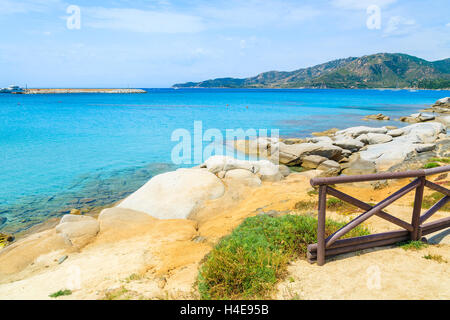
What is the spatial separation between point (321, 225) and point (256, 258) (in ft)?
4.54

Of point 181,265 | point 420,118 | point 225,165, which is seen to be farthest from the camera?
point 420,118

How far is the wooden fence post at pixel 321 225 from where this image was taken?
5375 millimetres

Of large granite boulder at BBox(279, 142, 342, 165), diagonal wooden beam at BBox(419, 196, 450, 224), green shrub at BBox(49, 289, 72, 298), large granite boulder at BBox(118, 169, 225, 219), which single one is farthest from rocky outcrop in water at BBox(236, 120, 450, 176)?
green shrub at BBox(49, 289, 72, 298)

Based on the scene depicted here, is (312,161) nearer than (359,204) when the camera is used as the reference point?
No

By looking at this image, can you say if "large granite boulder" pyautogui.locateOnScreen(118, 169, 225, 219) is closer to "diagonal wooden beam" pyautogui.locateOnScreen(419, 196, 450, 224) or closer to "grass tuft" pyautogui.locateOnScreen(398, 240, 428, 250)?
"grass tuft" pyautogui.locateOnScreen(398, 240, 428, 250)

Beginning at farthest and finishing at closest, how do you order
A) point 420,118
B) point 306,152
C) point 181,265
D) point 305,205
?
point 420,118
point 306,152
point 305,205
point 181,265

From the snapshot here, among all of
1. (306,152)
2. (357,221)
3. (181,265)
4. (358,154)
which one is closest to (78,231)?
(181,265)

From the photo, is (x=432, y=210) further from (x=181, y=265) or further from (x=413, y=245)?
(x=181, y=265)

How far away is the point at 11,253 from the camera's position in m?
8.58

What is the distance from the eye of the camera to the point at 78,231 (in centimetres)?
949

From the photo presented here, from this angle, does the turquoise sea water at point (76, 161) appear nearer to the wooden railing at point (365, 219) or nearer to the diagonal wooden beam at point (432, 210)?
the wooden railing at point (365, 219)

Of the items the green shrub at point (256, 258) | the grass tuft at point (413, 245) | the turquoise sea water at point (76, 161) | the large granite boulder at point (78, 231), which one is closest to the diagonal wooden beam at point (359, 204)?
the grass tuft at point (413, 245)

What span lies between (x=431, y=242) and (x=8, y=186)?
19502 mm

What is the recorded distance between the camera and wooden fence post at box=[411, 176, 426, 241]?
5934 mm
